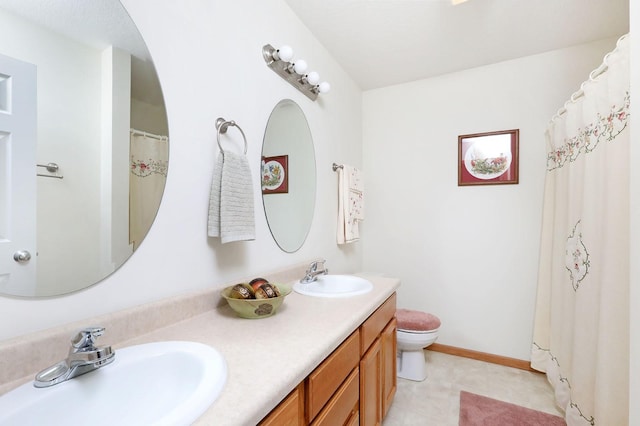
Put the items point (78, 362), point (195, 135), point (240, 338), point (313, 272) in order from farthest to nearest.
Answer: point (313, 272) → point (195, 135) → point (240, 338) → point (78, 362)

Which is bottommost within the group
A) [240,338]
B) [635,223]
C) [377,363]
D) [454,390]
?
[454,390]

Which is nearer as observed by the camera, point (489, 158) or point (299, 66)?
point (299, 66)

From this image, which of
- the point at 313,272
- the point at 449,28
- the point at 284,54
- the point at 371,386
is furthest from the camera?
the point at 449,28

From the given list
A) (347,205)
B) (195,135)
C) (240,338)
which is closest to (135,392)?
(240,338)

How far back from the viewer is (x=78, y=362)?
0.63 meters

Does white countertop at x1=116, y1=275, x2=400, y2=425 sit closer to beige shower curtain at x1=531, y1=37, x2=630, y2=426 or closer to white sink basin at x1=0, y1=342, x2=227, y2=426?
white sink basin at x1=0, y1=342, x2=227, y2=426

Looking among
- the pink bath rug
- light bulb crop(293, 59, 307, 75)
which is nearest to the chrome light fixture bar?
light bulb crop(293, 59, 307, 75)

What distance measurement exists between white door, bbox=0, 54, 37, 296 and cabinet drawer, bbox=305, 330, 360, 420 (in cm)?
73

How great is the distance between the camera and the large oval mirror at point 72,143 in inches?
26.9

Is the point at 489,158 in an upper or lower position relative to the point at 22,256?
upper

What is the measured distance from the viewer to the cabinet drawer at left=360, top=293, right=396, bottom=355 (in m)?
1.21

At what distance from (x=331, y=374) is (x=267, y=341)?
232mm

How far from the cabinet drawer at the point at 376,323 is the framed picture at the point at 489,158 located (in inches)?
52.4

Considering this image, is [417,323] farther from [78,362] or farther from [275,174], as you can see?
[78,362]
